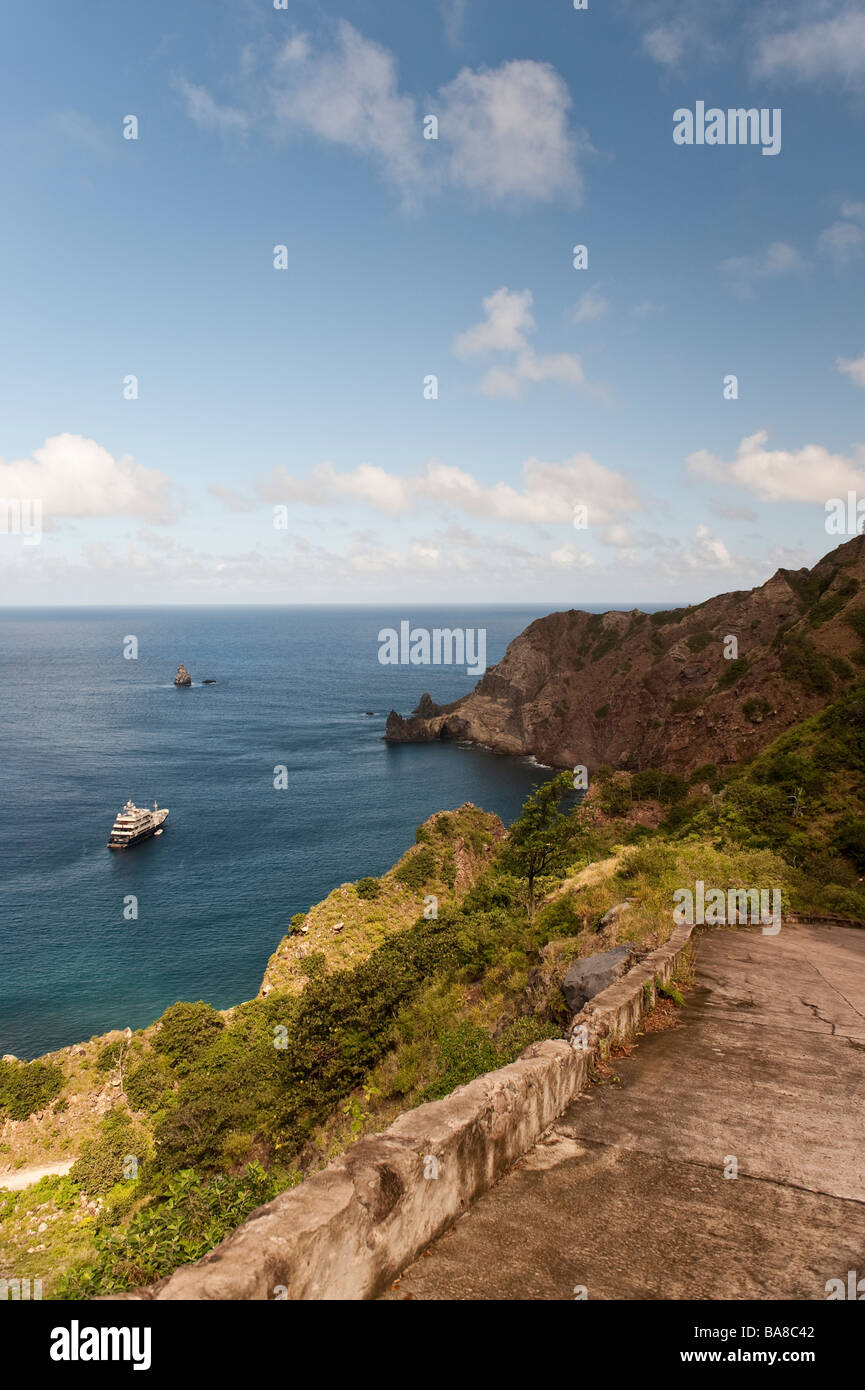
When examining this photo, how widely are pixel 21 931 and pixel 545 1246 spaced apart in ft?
178

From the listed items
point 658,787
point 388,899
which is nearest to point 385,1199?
point 388,899

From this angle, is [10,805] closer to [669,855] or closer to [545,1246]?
[669,855]

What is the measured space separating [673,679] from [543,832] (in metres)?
62.5

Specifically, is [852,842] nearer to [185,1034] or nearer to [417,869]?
[185,1034]

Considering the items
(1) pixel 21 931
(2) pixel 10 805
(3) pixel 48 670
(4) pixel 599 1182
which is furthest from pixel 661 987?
(3) pixel 48 670

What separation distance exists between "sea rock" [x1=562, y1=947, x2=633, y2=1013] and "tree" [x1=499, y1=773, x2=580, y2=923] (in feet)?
42.0

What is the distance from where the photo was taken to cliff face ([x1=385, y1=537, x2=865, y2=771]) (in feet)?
172

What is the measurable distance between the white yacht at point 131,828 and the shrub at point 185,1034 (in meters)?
33.8

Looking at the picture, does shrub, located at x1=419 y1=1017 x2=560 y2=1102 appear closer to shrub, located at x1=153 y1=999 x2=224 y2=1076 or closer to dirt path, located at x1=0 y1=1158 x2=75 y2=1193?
shrub, located at x1=153 y1=999 x2=224 y2=1076

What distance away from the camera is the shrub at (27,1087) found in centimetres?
2816

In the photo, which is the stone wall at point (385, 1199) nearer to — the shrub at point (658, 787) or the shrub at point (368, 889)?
the shrub at point (368, 889)

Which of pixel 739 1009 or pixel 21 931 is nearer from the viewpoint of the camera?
pixel 739 1009

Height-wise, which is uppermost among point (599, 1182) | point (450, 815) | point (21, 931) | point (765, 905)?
point (599, 1182)

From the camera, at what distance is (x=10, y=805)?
72.6 meters
